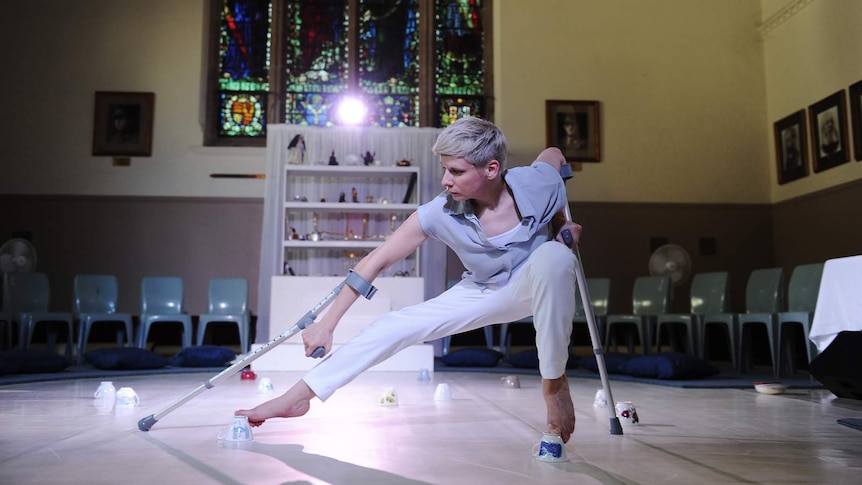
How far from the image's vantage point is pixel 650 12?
32.7ft

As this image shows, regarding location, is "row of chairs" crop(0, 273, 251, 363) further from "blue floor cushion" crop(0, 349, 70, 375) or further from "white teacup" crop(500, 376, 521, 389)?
"white teacup" crop(500, 376, 521, 389)

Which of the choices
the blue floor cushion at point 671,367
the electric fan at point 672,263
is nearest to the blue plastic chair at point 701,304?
the electric fan at point 672,263

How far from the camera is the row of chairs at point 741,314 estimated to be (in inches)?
227

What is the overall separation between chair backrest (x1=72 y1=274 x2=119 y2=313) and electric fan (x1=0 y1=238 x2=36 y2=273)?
1097mm

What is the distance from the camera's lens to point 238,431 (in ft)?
7.49

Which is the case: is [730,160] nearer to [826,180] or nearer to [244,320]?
[826,180]

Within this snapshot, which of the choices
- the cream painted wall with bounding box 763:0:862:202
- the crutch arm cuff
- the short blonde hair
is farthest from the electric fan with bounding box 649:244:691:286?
the crutch arm cuff

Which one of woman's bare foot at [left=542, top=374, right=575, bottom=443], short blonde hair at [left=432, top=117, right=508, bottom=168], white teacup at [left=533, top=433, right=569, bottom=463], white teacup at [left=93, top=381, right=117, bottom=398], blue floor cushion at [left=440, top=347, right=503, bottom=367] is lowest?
blue floor cushion at [left=440, top=347, right=503, bottom=367]

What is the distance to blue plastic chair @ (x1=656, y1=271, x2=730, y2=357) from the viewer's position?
6965 mm

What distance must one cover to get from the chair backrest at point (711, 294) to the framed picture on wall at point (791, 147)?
265 centimetres

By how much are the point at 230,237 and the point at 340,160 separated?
1.77 meters

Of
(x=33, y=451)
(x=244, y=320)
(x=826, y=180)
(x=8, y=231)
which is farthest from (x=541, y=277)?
(x=8, y=231)

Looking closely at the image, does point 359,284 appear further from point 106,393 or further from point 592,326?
point 106,393

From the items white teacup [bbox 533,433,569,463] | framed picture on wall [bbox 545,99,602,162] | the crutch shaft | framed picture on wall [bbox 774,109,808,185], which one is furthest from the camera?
framed picture on wall [bbox 545,99,602,162]
